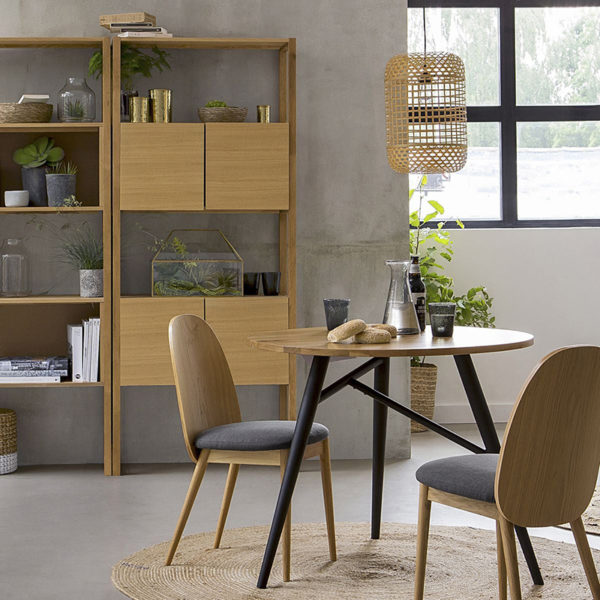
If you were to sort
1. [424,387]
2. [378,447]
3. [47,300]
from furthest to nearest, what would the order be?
[424,387], [47,300], [378,447]

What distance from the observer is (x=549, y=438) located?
2385 mm

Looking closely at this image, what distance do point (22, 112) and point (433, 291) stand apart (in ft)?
8.99

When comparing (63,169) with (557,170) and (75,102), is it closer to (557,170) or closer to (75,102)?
(75,102)

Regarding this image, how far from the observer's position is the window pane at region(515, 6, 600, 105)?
6434 millimetres

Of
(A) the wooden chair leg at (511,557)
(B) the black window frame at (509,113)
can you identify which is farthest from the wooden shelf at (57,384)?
(B) the black window frame at (509,113)

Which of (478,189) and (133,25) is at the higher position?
(133,25)

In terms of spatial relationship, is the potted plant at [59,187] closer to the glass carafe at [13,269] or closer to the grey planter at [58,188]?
the grey planter at [58,188]

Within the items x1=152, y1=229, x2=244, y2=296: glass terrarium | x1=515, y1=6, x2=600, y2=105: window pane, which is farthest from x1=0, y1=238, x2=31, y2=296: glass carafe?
x1=515, y1=6, x2=600, y2=105: window pane

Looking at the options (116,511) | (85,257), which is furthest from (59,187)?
(116,511)

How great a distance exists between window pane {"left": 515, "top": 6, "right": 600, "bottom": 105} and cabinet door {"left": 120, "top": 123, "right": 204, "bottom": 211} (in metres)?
2.83

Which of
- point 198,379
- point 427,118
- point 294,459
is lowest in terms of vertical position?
point 294,459

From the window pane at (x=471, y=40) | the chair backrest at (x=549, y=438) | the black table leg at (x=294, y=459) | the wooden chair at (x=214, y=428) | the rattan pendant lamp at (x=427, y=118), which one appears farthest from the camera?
the window pane at (x=471, y=40)

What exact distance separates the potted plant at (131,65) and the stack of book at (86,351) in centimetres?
108

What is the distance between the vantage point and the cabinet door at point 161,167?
464 cm
